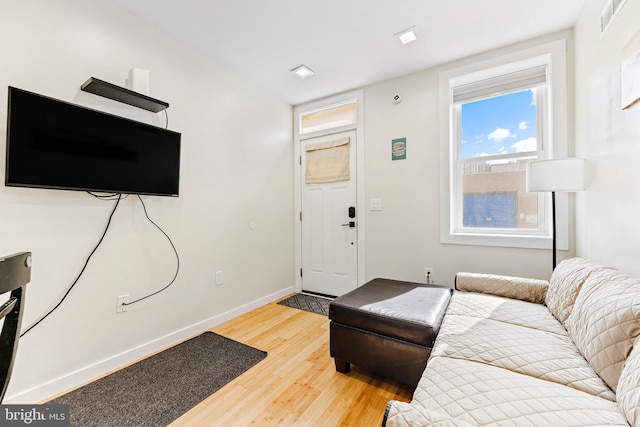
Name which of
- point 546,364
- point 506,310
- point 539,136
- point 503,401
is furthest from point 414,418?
point 539,136

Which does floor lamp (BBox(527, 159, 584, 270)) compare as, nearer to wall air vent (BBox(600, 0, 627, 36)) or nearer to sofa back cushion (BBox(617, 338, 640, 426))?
wall air vent (BBox(600, 0, 627, 36))

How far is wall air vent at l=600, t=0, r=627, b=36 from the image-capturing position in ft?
5.01

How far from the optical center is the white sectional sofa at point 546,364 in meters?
0.87

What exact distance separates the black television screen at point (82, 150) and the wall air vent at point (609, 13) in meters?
2.98

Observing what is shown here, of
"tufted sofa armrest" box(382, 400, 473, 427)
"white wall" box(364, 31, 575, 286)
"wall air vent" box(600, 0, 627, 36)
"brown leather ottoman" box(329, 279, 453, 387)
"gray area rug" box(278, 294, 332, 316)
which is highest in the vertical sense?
"wall air vent" box(600, 0, 627, 36)

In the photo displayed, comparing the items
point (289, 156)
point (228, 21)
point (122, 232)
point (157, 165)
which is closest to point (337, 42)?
point (228, 21)

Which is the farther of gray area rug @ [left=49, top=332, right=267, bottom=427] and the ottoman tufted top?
the ottoman tufted top

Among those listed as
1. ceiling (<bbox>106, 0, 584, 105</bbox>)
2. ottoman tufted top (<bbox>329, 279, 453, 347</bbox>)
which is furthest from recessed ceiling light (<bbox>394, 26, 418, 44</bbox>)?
ottoman tufted top (<bbox>329, 279, 453, 347</bbox>)

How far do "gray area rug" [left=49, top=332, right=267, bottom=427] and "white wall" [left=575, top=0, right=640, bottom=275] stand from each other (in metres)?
2.44

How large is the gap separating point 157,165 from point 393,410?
7.24ft

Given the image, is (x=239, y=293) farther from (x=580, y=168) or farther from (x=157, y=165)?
(x=580, y=168)

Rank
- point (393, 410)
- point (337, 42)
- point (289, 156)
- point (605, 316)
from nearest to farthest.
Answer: point (393, 410) → point (605, 316) → point (337, 42) → point (289, 156)

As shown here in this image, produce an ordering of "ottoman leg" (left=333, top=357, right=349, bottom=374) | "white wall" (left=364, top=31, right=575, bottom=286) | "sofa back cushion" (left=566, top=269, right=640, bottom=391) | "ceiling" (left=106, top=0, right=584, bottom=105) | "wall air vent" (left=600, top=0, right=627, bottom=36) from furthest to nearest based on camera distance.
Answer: "white wall" (left=364, top=31, right=575, bottom=286) < "ceiling" (left=106, top=0, right=584, bottom=105) < "ottoman leg" (left=333, top=357, right=349, bottom=374) < "wall air vent" (left=600, top=0, right=627, bottom=36) < "sofa back cushion" (left=566, top=269, right=640, bottom=391)

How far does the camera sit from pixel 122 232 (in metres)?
2.03
